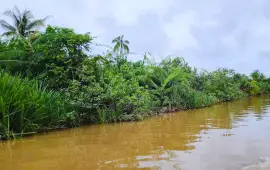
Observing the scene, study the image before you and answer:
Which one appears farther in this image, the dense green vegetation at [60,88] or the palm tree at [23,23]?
the palm tree at [23,23]

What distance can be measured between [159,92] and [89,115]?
192 inches

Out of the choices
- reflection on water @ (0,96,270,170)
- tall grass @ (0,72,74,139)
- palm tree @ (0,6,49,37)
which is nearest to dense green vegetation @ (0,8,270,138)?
tall grass @ (0,72,74,139)

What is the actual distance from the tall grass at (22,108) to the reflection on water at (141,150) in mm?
430

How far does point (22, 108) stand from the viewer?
6.93m

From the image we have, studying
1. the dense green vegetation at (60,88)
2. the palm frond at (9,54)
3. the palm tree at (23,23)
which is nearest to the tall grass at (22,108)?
the dense green vegetation at (60,88)

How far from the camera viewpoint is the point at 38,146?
6055 millimetres

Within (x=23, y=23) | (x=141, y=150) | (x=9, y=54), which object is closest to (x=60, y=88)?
(x=9, y=54)

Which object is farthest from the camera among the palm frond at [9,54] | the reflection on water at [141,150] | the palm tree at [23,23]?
the palm tree at [23,23]

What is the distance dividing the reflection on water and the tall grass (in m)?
0.43

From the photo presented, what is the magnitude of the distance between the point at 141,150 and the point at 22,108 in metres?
3.21

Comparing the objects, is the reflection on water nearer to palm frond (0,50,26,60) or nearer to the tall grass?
the tall grass

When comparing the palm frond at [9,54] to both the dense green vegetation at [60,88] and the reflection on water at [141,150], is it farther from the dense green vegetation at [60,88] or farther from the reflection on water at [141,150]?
the reflection on water at [141,150]

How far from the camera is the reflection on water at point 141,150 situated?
174 inches

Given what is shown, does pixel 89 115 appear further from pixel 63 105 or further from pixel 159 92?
pixel 159 92
